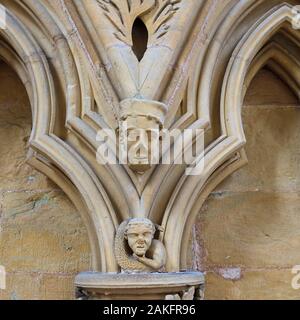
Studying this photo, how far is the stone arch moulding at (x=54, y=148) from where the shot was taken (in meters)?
1.43

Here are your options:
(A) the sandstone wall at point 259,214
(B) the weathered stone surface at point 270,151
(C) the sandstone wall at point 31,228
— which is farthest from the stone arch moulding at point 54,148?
(B) the weathered stone surface at point 270,151

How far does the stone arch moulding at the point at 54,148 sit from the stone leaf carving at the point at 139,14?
8.0 inches

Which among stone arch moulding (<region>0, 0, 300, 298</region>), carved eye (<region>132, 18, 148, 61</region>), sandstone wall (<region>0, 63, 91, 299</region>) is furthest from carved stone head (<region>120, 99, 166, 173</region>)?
sandstone wall (<region>0, 63, 91, 299</region>)

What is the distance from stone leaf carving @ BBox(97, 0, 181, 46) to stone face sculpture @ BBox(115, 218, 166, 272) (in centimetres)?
61

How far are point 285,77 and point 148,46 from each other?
2.26ft

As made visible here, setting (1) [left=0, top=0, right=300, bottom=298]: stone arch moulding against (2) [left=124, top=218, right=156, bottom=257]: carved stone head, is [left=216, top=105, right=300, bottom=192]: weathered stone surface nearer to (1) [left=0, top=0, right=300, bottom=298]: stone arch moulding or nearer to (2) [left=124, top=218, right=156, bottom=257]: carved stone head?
(1) [left=0, top=0, right=300, bottom=298]: stone arch moulding

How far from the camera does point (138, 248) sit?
1.34 meters

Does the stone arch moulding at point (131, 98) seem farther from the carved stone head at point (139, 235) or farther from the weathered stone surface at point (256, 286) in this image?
the weathered stone surface at point (256, 286)

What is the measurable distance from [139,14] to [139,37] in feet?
0.30

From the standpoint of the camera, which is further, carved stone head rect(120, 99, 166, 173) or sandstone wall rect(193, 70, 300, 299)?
sandstone wall rect(193, 70, 300, 299)

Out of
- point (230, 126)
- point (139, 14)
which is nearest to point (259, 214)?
point (230, 126)

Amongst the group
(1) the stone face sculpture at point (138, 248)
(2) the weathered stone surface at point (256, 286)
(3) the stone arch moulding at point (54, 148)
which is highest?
(3) the stone arch moulding at point (54, 148)

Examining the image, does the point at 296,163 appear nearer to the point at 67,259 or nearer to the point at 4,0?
the point at 67,259

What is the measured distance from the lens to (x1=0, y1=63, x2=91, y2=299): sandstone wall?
1691mm
